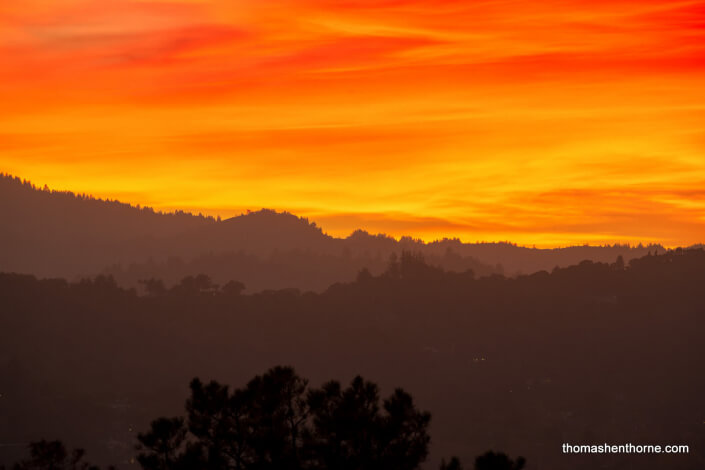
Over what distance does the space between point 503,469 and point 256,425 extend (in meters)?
14.5

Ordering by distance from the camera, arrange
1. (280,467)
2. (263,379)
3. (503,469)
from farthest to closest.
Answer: (263,379), (280,467), (503,469)

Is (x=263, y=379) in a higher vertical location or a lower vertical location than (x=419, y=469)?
higher

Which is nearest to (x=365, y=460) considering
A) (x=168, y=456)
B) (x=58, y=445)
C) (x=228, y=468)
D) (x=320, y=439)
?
(x=320, y=439)

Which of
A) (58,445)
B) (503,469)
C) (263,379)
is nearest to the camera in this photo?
(503,469)

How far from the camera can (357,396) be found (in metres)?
63.0

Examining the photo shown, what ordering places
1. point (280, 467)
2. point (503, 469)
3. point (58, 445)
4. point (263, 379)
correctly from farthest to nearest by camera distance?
1. point (58, 445)
2. point (263, 379)
3. point (280, 467)
4. point (503, 469)

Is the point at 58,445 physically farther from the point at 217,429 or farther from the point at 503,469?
the point at 503,469

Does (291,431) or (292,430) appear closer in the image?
(292,430)

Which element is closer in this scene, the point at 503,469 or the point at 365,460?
the point at 503,469

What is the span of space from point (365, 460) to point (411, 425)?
339cm

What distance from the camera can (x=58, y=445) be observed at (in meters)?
86.8

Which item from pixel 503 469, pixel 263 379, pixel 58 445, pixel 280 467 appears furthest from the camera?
pixel 58 445

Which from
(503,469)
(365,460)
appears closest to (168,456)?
(365,460)

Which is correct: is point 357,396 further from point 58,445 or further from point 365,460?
point 58,445
